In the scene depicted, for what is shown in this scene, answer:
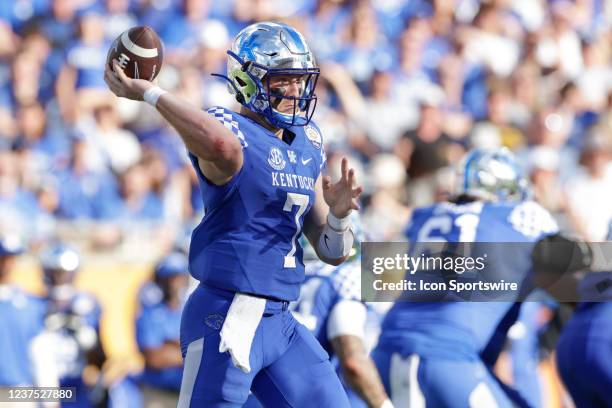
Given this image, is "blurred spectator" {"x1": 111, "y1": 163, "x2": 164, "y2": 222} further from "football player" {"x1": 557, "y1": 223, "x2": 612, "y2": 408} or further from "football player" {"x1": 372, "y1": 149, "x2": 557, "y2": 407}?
"football player" {"x1": 557, "y1": 223, "x2": 612, "y2": 408}

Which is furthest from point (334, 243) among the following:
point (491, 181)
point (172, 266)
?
point (172, 266)

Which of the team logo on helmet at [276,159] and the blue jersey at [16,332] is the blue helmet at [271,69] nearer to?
the team logo on helmet at [276,159]

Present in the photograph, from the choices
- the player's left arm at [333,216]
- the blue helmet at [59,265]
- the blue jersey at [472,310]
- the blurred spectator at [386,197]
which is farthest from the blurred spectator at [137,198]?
the player's left arm at [333,216]

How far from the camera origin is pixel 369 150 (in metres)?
10.2

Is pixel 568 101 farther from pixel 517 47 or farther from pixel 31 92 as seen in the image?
pixel 31 92

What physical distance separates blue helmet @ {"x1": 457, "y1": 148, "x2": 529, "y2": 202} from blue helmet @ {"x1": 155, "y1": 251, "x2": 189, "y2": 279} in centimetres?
255

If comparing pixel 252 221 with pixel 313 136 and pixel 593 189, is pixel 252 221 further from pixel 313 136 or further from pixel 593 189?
pixel 593 189

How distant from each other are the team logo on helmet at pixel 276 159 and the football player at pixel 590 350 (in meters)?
1.77

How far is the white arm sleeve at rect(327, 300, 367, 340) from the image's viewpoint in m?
5.41

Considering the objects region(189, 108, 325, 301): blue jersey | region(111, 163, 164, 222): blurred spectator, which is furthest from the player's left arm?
region(111, 163, 164, 222): blurred spectator

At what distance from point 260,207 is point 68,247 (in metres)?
4.07

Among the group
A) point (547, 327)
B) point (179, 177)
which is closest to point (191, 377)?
point (547, 327)

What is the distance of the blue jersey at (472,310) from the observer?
559 cm

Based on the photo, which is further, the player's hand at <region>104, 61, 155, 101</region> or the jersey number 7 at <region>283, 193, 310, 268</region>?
the jersey number 7 at <region>283, 193, 310, 268</region>
